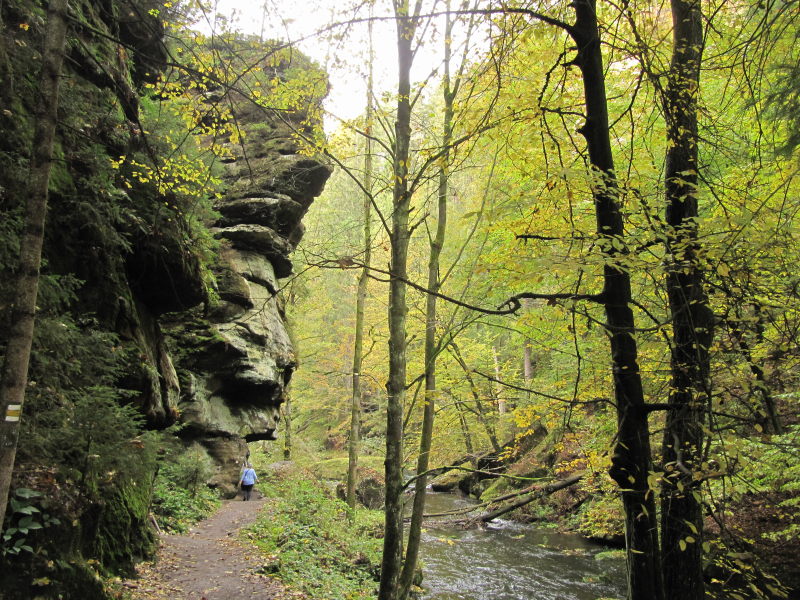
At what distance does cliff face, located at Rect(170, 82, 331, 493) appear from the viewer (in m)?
13.7

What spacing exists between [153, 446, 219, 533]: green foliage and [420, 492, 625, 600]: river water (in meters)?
5.24

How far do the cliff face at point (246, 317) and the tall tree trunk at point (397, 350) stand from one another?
784 centimetres

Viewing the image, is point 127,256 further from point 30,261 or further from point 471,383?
point 471,383

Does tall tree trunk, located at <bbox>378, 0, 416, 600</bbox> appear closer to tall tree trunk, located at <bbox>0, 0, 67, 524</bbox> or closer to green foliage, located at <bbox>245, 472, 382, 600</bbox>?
tall tree trunk, located at <bbox>0, 0, 67, 524</bbox>

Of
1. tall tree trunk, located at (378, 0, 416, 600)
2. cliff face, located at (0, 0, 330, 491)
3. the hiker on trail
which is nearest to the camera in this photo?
cliff face, located at (0, 0, 330, 491)

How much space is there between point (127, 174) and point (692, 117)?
7.89 metres

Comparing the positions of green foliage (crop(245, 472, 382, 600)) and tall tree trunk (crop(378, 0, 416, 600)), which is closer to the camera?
tall tree trunk (crop(378, 0, 416, 600))

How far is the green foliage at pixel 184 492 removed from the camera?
32.4 ft

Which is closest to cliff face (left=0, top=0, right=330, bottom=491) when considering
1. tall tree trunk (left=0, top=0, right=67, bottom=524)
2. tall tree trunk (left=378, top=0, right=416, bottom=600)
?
tall tree trunk (left=0, top=0, right=67, bottom=524)

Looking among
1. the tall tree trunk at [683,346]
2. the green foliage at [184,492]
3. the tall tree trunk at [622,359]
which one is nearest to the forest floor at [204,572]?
the green foliage at [184,492]

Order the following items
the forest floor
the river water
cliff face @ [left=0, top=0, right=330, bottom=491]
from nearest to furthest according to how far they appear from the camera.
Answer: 1. cliff face @ [left=0, top=0, right=330, bottom=491]
2. the forest floor
3. the river water

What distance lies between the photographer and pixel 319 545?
1043 centimetres

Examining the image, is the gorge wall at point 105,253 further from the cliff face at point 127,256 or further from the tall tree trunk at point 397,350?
the tall tree trunk at point 397,350

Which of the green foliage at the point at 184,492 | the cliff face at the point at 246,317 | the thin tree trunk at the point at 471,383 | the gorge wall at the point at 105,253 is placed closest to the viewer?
the gorge wall at the point at 105,253
